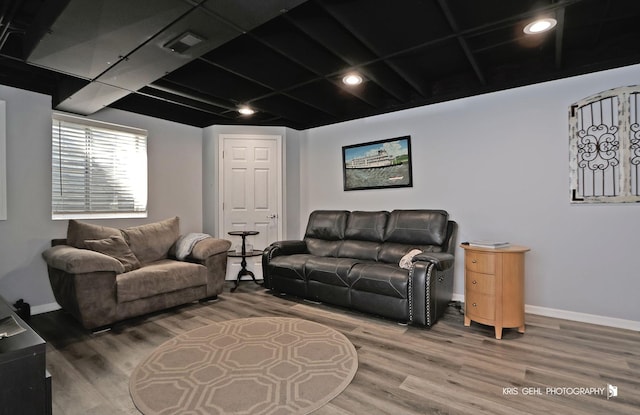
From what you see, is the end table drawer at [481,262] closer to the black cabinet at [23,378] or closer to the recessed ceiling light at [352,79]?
the recessed ceiling light at [352,79]

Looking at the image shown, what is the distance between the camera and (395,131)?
4.05 meters

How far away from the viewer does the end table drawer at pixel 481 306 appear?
2598mm

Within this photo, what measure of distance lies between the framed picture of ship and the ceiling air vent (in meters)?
2.64

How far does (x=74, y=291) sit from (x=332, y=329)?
7.31 ft

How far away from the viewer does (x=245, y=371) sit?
6.66 feet

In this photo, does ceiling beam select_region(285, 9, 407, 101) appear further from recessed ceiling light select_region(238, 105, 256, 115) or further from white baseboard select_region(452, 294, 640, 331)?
white baseboard select_region(452, 294, 640, 331)

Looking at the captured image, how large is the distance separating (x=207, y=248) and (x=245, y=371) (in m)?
1.82

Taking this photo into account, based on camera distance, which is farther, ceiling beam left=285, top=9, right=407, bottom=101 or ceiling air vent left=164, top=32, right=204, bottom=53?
ceiling beam left=285, top=9, right=407, bottom=101

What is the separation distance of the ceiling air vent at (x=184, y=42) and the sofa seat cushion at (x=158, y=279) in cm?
207

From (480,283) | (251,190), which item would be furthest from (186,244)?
(480,283)

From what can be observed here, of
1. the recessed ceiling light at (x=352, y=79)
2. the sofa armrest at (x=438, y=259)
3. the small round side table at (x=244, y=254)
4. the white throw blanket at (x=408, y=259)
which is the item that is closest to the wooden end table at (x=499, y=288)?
the sofa armrest at (x=438, y=259)

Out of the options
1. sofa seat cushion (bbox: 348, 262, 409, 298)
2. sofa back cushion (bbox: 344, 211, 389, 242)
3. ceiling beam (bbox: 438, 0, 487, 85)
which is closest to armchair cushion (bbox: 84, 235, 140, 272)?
sofa seat cushion (bbox: 348, 262, 409, 298)

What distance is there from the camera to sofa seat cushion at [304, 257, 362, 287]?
3.20m

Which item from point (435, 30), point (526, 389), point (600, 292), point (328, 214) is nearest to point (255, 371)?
point (526, 389)
